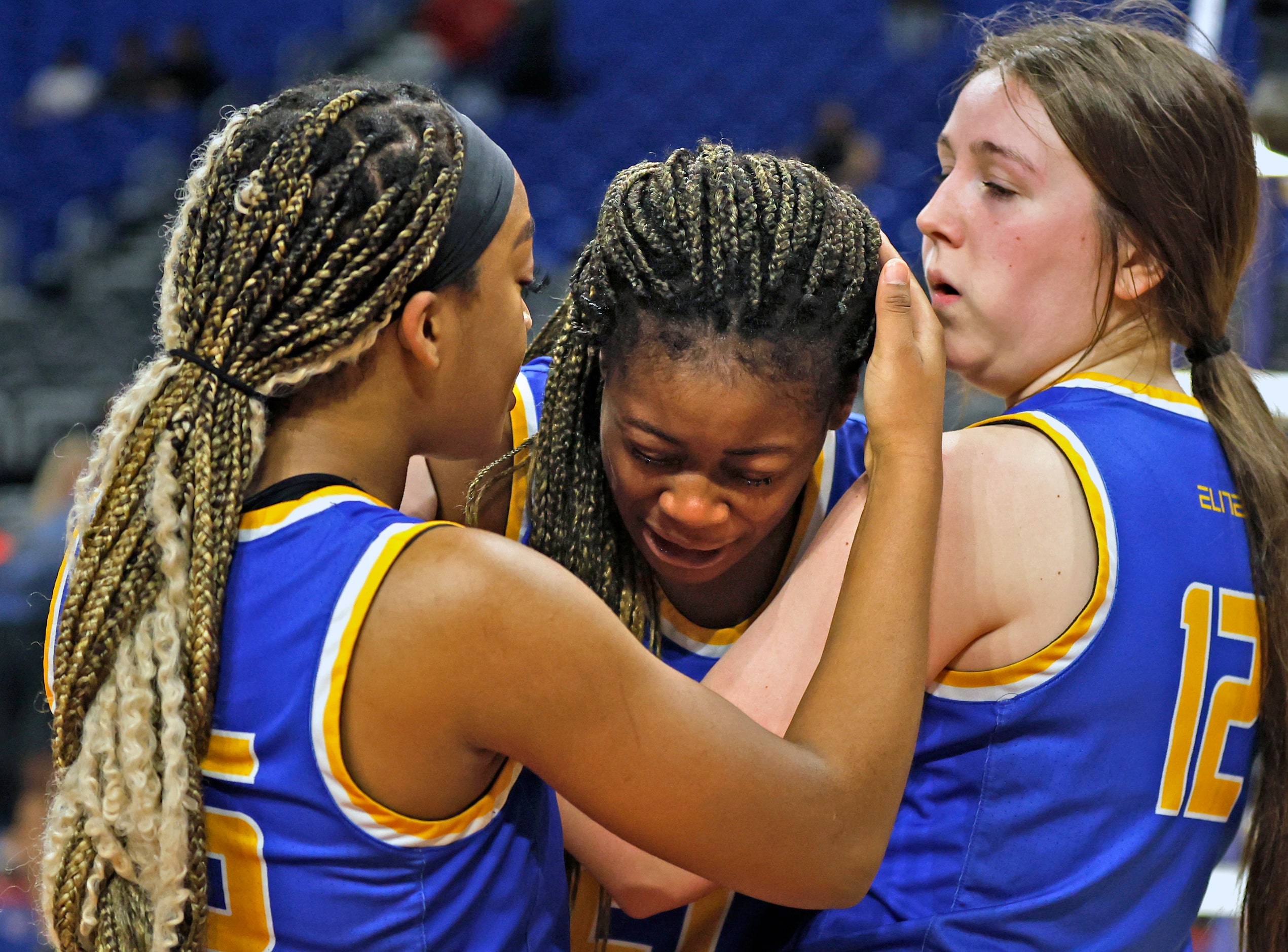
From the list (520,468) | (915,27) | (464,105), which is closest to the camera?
(520,468)

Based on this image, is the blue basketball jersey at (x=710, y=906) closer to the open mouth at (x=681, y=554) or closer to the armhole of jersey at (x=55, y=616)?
the open mouth at (x=681, y=554)

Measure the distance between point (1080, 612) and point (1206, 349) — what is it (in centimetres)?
43

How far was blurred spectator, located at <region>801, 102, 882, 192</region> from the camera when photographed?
254 inches

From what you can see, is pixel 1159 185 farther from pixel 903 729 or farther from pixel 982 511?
pixel 903 729

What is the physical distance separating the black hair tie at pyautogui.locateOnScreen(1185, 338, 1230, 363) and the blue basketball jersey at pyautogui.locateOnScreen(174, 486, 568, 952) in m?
0.95

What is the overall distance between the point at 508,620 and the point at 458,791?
0.19 meters

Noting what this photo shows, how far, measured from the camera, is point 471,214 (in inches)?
48.8

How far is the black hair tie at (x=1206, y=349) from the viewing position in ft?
4.85

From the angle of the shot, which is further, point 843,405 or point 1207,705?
point 843,405

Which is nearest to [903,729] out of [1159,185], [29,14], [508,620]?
[508,620]

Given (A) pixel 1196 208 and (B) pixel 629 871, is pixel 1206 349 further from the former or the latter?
(B) pixel 629 871

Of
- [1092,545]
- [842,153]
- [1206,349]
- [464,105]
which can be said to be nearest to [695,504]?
[1092,545]

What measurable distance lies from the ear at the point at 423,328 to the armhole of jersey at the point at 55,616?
38 cm

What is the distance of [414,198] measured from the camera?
3.88ft
